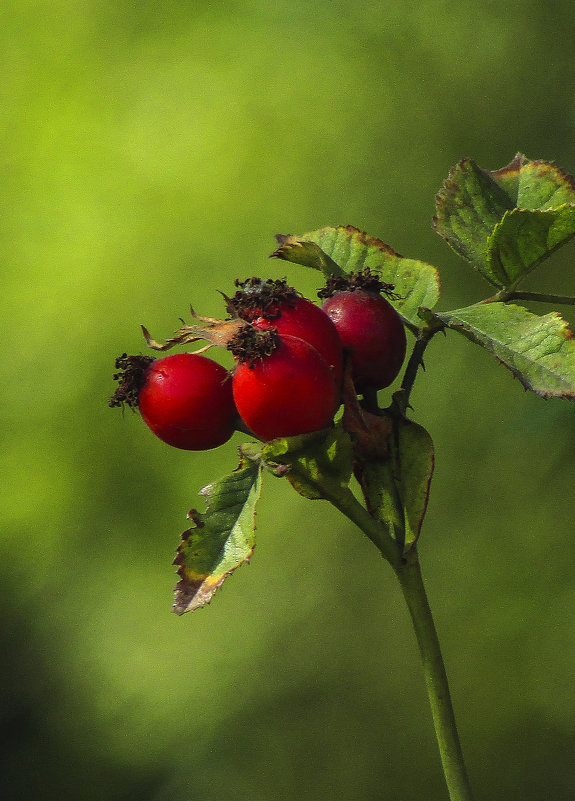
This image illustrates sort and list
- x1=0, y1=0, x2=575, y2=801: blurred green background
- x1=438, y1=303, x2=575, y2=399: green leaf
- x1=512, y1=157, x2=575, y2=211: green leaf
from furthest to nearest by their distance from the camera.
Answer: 1. x1=0, y1=0, x2=575, y2=801: blurred green background
2. x1=512, y1=157, x2=575, y2=211: green leaf
3. x1=438, y1=303, x2=575, y2=399: green leaf

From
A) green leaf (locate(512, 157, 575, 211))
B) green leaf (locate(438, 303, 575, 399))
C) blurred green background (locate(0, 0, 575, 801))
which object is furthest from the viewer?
blurred green background (locate(0, 0, 575, 801))

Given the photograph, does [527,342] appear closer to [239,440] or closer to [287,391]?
[287,391]

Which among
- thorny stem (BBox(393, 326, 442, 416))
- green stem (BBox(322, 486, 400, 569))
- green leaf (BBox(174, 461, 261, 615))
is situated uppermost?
thorny stem (BBox(393, 326, 442, 416))

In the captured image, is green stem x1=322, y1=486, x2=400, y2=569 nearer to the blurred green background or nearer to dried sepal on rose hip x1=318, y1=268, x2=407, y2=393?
dried sepal on rose hip x1=318, y1=268, x2=407, y2=393

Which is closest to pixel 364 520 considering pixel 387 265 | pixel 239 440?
pixel 387 265

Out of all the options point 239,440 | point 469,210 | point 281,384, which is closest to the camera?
point 281,384

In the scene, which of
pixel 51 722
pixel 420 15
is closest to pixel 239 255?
pixel 420 15

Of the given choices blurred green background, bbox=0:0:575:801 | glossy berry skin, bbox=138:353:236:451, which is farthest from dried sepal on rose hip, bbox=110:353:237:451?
blurred green background, bbox=0:0:575:801
